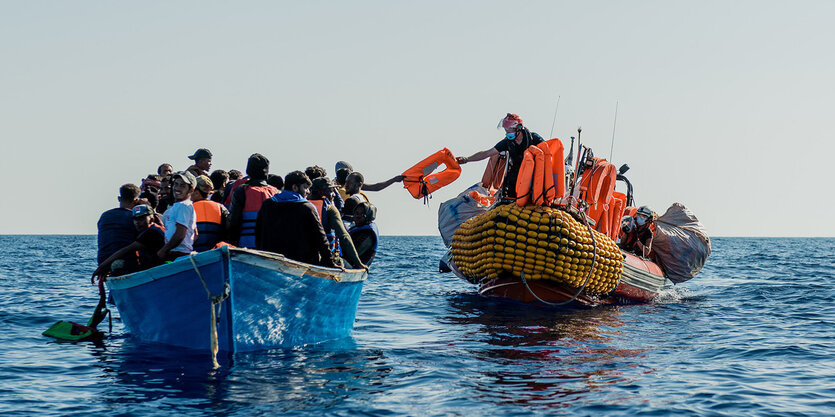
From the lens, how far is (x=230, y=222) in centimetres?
964

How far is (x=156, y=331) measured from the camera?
9766 millimetres

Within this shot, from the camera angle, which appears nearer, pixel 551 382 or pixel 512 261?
pixel 551 382

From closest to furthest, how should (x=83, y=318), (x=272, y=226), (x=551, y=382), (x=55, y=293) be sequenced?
(x=551, y=382) → (x=272, y=226) → (x=83, y=318) → (x=55, y=293)

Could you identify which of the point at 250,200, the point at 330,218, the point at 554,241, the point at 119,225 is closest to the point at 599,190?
the point at 554,241

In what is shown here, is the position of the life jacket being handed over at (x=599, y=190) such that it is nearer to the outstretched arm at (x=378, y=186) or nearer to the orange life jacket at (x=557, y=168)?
the orange life jacket at (x=557, y=168)

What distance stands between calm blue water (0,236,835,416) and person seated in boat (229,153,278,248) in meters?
1.32

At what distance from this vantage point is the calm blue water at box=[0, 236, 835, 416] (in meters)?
7.52

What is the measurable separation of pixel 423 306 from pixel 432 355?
6212 mm

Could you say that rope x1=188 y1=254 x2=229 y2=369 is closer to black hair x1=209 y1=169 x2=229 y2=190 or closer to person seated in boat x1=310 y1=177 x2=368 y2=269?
person seated in boat x1=310 y1=177 x2=368 y2=269

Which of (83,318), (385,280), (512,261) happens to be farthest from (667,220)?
(83,318)

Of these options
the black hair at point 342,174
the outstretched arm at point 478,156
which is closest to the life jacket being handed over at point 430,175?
the outstretched arm at point 478,156

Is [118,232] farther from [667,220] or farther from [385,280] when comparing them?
[385,280]

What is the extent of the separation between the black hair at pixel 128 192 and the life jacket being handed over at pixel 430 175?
614cm

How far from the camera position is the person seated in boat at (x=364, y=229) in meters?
11.3
